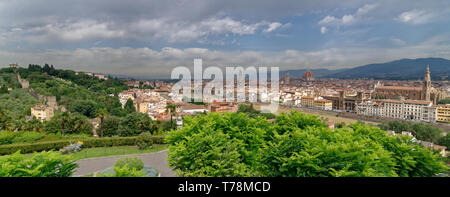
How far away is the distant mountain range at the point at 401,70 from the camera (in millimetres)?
8384

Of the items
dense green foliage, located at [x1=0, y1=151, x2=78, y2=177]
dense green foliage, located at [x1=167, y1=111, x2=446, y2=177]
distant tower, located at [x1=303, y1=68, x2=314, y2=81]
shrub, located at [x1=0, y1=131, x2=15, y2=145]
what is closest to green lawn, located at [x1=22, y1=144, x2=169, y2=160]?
shrub, located at [x1=0, y1=131, x2=15, y2=145]

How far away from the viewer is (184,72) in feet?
32.5

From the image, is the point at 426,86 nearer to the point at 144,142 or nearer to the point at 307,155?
the point at 307,155

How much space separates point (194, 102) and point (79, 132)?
45.2 ft

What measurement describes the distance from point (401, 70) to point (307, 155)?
1064 centimetres

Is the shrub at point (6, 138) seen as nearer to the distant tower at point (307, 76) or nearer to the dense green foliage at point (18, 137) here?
the dense green foliage at point (18, 137)

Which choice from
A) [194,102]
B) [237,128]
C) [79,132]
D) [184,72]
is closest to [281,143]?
[237,128]

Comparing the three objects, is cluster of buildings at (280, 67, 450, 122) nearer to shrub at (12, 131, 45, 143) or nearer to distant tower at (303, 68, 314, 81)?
distant tower at (303, 68, 314, 81)

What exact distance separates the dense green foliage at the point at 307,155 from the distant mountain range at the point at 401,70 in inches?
262

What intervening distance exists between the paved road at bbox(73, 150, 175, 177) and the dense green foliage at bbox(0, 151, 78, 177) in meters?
3.61

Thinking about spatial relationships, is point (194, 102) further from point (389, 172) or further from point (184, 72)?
point (389, 172)

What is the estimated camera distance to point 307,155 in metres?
2.70

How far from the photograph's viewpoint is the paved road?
21.2 feet

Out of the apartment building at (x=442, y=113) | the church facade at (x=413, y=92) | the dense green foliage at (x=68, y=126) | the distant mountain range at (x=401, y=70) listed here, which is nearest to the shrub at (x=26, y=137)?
the dense green foliage at (x=68, y=126)
